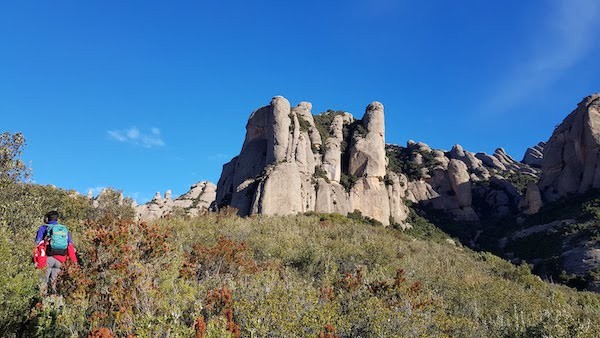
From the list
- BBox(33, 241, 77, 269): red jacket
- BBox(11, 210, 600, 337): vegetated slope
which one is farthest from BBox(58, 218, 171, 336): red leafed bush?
BBox(33, 241, 77, 269): red jacket

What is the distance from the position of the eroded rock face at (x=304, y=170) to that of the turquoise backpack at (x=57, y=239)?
34978 millimetres

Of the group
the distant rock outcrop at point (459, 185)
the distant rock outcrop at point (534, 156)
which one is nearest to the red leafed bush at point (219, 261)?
the distant rock outcrop at point (459, 185)

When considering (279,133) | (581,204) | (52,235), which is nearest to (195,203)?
(279,133)

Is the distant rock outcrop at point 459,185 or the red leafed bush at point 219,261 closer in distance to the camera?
the red leafed bush at point 219,261

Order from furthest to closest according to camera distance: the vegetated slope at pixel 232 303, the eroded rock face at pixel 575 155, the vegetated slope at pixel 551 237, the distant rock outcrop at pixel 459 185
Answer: the distant rock outcrop at pixel 459 185 < the eroded rock face at pixel 575 155 < the vegetated slope at pixel 551 237 < the vegetated slope at pixel 232 303

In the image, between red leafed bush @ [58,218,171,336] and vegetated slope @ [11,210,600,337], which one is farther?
red leafed bush @ [58,218,171,336]

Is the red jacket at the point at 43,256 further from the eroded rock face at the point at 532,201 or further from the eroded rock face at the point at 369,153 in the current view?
the eroded rock face at the point at 532,201

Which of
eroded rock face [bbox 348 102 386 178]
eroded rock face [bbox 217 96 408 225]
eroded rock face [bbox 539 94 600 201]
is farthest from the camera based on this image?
eroded rock face [bbox 348 102 386 178]

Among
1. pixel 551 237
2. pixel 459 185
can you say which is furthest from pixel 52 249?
pixel 459 185

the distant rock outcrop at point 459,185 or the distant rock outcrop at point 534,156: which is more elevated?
the distant rock outcrop at point 534,156

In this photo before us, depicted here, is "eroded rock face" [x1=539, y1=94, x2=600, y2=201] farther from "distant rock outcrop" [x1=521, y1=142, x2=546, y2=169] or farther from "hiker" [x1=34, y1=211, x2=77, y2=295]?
"hiker" [x1=34, y1=211, x2=77, y2=295]

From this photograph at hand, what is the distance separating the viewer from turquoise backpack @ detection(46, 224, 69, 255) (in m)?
9.24

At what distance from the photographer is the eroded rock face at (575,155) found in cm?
6047

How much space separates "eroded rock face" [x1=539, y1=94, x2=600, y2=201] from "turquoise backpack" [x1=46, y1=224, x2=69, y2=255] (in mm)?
68754
